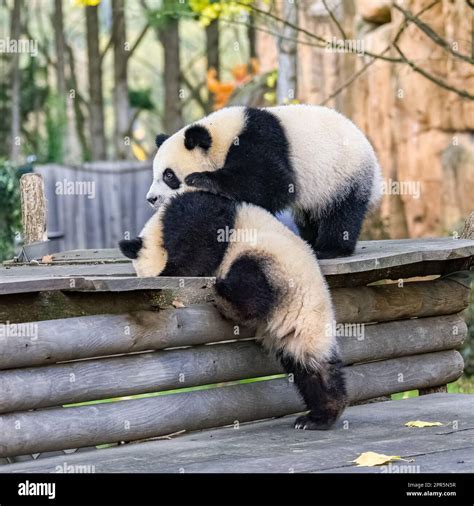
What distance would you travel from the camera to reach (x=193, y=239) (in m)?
5.02

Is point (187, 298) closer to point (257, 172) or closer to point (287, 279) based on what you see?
point (287, 279)

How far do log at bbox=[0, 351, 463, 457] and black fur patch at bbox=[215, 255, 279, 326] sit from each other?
62cm

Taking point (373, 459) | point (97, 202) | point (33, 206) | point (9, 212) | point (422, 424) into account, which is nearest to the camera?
point (373, 459)

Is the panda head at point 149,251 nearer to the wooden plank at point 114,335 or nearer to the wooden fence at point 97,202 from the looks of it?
the wooden plank at point 114,335

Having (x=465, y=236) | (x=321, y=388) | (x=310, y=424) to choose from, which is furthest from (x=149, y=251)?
(x=465, y=236)

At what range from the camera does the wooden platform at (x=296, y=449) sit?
167 inches

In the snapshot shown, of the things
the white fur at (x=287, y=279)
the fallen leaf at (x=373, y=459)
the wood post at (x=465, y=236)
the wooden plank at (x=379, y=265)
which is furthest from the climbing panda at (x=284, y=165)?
the fallen leaf at (x=373, y=459)

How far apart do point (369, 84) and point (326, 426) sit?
9.59 m

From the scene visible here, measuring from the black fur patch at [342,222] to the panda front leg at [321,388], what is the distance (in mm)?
842

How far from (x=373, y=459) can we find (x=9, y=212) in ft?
26.1

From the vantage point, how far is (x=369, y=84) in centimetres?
1397
